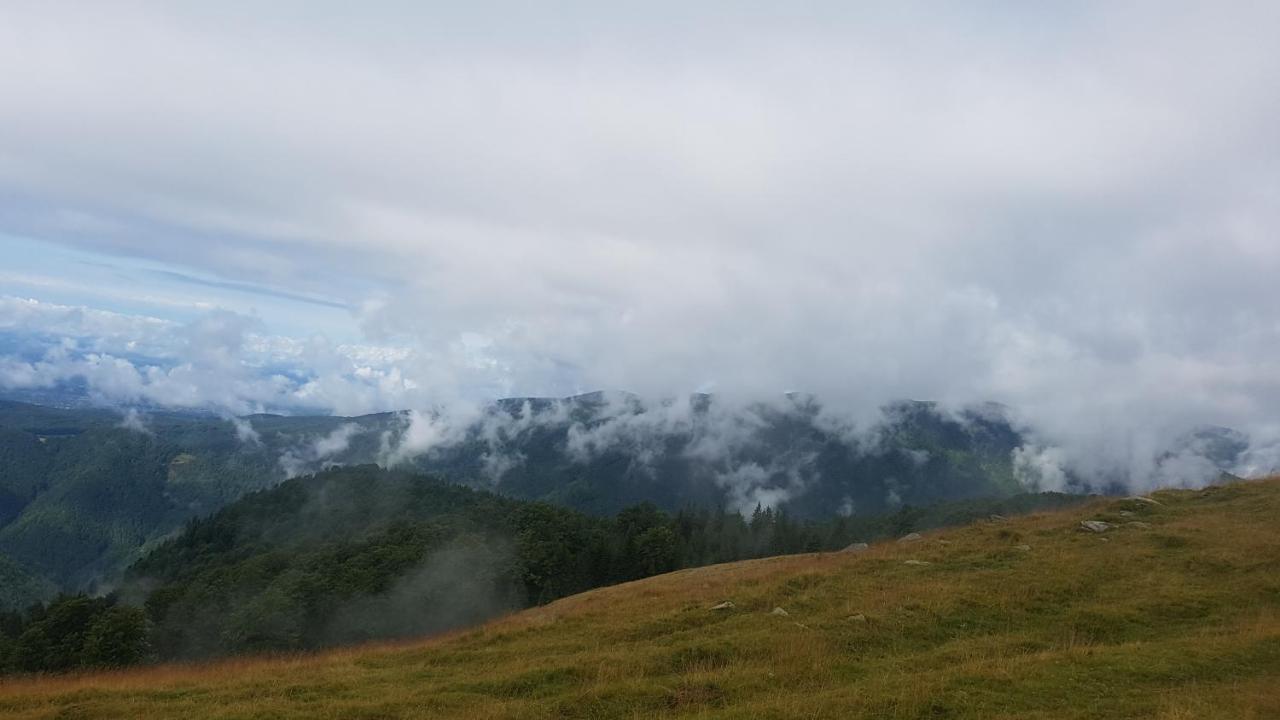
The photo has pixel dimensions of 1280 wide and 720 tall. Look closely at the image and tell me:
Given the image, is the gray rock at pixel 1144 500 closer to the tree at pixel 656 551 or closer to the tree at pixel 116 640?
the tree at pixel 116 640

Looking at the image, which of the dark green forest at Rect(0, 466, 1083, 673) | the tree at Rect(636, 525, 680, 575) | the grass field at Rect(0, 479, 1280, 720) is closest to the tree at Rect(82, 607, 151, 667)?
the dark green forest at Rect(0, 466, 1083, 673)

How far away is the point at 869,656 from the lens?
16.3 meters

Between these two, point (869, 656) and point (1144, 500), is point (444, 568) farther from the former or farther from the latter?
point (869, 656)

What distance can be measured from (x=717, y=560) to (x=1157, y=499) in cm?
7609

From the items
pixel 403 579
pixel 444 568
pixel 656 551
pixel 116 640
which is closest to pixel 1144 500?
pixel 116 640

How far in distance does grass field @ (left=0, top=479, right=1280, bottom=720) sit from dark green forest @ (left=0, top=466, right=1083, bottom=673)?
26756mm

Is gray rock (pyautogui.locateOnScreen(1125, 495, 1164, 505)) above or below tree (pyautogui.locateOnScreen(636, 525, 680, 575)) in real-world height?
above

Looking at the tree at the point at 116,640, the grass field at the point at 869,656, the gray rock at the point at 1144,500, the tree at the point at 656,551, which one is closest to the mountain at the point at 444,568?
the tree at the point at 656,551

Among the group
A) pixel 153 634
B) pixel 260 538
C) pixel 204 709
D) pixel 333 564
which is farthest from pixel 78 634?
pixel 260 538

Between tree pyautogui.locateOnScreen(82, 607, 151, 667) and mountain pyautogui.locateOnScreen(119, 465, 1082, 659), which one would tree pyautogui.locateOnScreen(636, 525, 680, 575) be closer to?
mountain pyautogui.locateOnScreen(119, 465, 1082, 659)

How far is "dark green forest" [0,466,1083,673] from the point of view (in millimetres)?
58688

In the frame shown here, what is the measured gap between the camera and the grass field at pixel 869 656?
1323 cm

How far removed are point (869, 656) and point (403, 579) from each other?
7255cm

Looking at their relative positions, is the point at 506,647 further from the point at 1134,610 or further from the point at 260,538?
the point at 260,538
